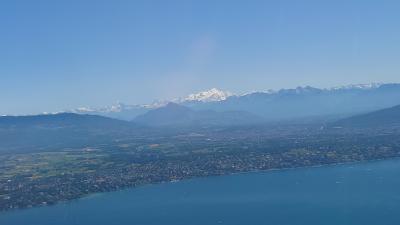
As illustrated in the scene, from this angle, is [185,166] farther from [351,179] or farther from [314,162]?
[351,179]

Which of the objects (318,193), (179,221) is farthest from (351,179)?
(179,221)

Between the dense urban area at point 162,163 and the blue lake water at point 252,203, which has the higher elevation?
the dense urban area at point 162,163

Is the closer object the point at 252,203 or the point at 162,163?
the point at 252,203

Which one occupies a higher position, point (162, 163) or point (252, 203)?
point (162, 163)

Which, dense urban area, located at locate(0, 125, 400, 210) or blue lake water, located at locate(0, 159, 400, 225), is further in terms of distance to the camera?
dense urban area, located at locate(0, 125, 400, 210)

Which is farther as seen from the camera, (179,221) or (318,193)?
(318,193)

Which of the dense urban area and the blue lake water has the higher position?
the dense urban area

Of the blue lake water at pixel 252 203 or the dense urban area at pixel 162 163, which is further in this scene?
the dense urban area at pixel 162 163

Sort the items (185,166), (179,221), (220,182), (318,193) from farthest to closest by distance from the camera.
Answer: (185,166), (220,182), (318,193), (179,221)
